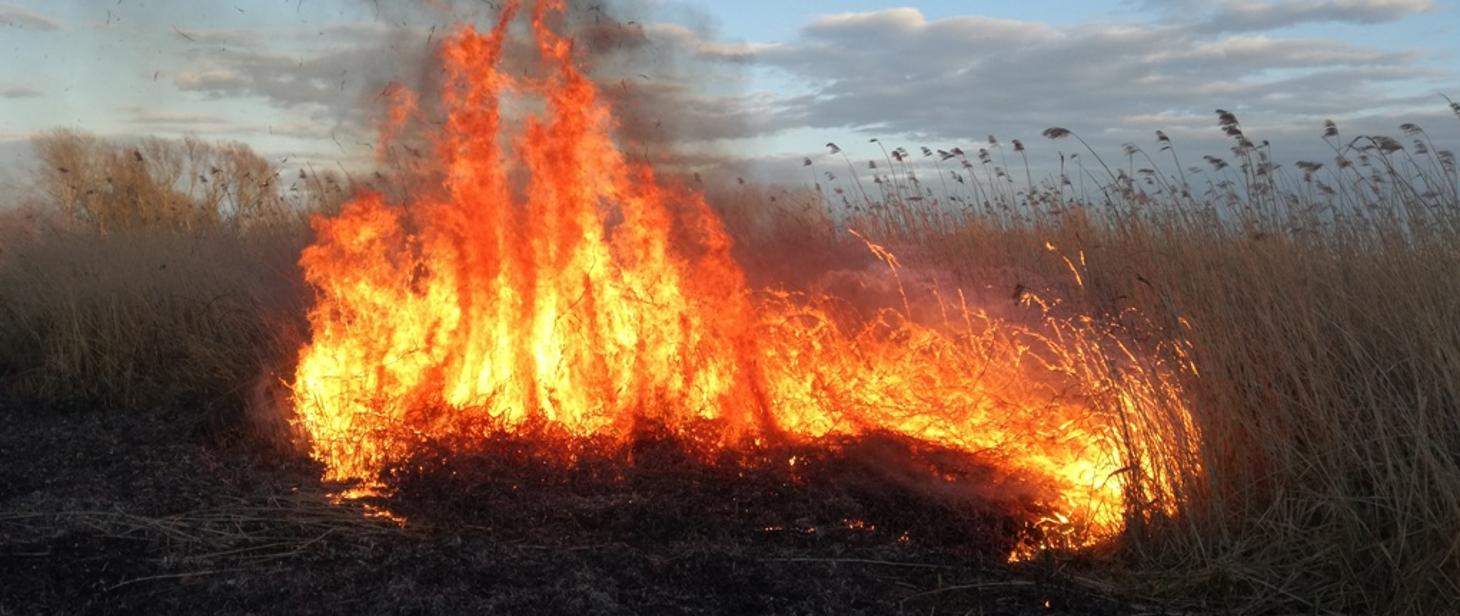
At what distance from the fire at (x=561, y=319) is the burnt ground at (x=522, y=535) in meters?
0.47

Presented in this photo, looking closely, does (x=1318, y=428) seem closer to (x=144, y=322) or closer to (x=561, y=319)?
(x=561, y=319)

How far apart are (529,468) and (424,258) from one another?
1724 mm

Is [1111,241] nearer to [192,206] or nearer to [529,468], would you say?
[529,468]

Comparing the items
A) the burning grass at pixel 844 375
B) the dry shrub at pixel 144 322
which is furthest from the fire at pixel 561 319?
the dry shrub at pixel 144 322

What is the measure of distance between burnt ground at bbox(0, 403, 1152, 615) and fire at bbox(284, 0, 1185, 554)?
47cm

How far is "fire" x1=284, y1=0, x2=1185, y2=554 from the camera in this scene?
20.3ft

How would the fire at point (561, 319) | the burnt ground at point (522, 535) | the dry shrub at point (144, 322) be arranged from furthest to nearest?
the dry shrub at point (144, 322) < the fire at point (561, 319) < the burnt ground at point (522, 535)

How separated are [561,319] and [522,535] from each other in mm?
1973

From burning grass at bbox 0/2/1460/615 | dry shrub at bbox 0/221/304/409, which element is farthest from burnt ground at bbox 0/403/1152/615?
dry shrub at bbox 0/221/304/409

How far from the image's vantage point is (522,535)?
4.67m

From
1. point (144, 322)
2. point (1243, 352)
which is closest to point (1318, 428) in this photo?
point (1243, 352)

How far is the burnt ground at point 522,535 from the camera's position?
3840mm

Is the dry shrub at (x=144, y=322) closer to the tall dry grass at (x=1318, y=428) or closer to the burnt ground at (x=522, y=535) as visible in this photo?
the burnt ground at (x=522, y=535)

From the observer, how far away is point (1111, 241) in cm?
866
